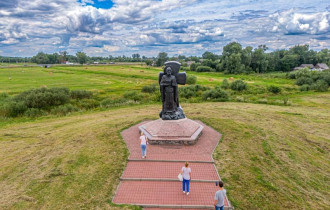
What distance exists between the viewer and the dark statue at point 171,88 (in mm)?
13867

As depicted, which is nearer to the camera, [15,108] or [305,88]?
[15,108]

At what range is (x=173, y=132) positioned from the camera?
13227mm

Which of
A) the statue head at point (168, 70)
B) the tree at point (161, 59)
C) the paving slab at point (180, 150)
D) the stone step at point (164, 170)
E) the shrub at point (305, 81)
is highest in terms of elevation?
the tree at point (161, 59)

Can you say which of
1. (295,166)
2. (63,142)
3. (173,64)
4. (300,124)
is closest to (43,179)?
(63,142)

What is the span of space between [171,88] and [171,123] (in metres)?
2.37

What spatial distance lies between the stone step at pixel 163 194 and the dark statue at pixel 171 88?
585 cm

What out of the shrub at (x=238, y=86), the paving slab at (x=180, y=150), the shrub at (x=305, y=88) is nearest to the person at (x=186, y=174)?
the paving slab at (x=180, y=150)

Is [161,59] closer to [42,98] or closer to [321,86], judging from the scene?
[321,86]

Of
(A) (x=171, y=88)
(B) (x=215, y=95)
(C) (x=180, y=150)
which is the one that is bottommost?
(C) (x=180, y=150)

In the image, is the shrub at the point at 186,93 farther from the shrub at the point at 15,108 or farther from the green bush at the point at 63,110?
the shrub at the point at 15,108

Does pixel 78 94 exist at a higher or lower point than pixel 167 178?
higher

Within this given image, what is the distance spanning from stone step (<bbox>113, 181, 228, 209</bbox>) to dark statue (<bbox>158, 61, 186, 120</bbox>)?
19.2ft

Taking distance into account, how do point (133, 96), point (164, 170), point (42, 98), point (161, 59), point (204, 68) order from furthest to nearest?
point (161, 59) → point (204, 68) → point (133, 96) → point (42, 98) → point (164, 170)

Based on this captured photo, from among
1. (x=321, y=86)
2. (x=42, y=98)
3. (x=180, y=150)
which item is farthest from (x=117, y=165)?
(x=321, y=86)
